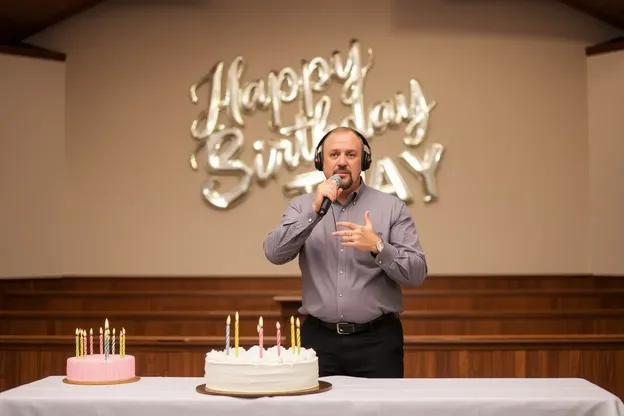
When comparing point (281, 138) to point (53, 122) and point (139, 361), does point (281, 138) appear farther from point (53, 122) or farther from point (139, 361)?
point (139, 361)

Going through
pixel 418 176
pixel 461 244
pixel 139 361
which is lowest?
pixel 139 361

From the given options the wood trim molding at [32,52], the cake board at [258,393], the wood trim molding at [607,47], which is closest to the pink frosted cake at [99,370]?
the cake board at [258,393]

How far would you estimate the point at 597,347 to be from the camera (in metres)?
4.81

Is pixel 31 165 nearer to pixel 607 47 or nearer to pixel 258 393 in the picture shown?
pixel 607 47

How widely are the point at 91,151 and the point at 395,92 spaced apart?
264 centimetres

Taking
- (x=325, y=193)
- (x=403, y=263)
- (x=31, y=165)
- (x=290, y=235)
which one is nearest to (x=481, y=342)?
(x=403, y=263)

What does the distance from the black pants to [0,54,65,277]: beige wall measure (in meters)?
4.88

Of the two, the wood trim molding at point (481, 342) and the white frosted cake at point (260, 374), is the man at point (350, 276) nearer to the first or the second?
the white frosted cake at point (260, 374)

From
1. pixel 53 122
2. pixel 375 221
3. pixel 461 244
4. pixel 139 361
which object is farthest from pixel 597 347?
pixel 53 122

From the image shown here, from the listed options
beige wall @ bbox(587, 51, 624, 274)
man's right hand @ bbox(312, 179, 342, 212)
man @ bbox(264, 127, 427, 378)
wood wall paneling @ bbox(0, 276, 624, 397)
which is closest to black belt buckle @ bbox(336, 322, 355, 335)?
man @ bbox(264, 127, 427, 378)

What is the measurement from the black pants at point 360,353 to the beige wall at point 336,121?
4.51 metres

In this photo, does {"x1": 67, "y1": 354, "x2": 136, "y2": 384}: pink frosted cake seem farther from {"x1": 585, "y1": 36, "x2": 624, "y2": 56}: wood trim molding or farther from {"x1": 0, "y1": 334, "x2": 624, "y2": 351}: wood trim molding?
{"x1": 585, "y1": 36, "x2": 624, "y2": 56}: wood trim molding

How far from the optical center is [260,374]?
2525 millimetres

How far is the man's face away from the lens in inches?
127
